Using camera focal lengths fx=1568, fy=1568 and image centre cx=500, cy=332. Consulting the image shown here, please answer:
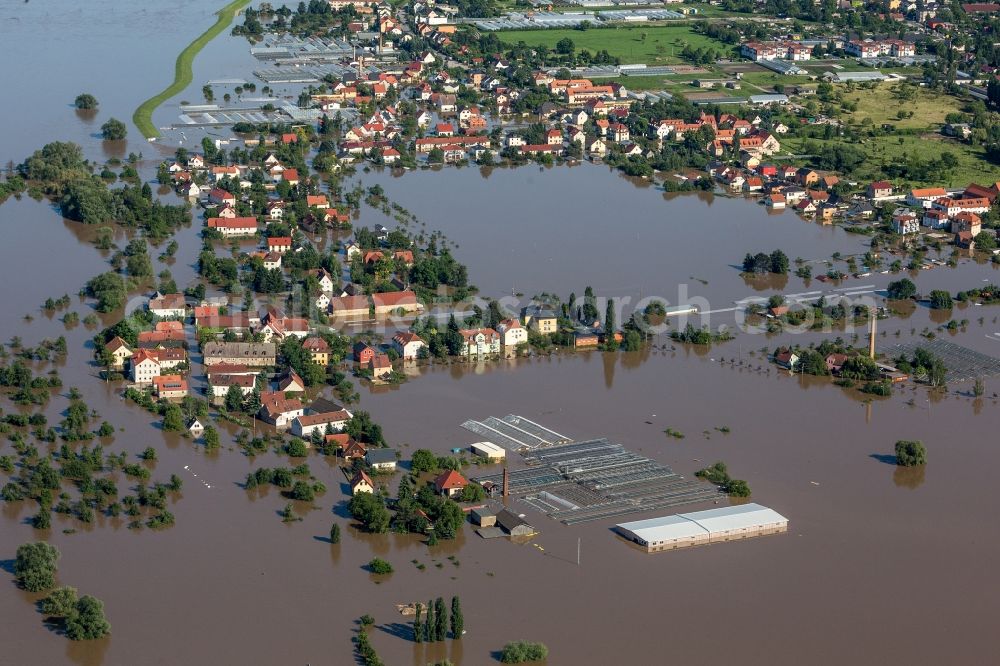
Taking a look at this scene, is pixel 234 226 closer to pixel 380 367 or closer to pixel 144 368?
pixel 144 368

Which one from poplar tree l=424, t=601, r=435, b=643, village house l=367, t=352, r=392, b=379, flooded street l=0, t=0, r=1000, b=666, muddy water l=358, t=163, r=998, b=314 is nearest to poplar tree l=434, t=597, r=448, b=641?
poplar tree l=424, t=601, r=435, b=643

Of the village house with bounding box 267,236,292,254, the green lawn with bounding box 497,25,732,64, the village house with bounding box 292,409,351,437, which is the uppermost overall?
the green lawn with bounding box 497,25,732,64

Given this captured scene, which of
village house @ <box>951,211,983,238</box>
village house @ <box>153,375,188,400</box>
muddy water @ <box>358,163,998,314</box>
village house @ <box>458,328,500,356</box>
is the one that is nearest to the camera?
village house @ <box>153,375,188,400</box>

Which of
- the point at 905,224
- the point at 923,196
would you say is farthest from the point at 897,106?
the point at 905,224

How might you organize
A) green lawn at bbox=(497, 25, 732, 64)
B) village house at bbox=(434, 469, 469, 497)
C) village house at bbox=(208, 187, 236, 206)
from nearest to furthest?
village house at bbox=(434, 469, 469, 497), village house at bbox=(208, 187, 236, 206), green lawn at bbox=(497, 25, 732, 64)

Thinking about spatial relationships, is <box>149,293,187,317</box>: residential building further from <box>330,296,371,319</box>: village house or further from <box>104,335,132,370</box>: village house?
<box>330,296,371,319</box>: village house

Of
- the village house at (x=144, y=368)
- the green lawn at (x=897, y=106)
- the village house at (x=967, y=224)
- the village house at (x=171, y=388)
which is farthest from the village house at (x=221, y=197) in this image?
the green lawn at (x=897, y=106)

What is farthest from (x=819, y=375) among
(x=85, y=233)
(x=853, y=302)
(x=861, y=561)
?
(x=85, y=233)
